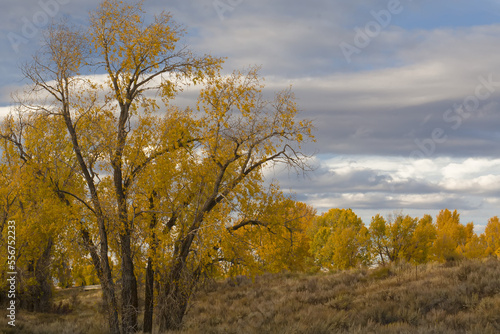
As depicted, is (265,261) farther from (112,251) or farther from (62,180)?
(62,180)

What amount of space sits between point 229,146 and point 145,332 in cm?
791

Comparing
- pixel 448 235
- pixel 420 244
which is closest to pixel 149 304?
pixel 420 244

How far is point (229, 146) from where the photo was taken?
661 inches

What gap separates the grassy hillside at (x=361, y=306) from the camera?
46.0 feet

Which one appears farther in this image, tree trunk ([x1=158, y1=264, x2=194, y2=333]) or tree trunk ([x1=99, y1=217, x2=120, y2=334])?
tree trunk ([x1=158, y1=264, x2=194, y2=333])

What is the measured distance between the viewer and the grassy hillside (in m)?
14.0

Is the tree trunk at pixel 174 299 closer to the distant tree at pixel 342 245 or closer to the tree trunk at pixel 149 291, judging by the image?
the tree trunk at pixel 149 291

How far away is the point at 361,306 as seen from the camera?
18.8 meters

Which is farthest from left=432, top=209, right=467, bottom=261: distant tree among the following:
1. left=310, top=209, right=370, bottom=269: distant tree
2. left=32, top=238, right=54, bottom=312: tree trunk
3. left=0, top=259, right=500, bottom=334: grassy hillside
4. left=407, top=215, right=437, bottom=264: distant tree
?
left=32, top=238, right=54, bottom=312: tree trunk

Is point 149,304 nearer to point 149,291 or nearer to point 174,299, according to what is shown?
point 149,291

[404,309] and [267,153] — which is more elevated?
[267,153]

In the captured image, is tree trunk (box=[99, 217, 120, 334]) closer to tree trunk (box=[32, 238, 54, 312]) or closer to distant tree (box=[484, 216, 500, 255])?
tree trunk (box=[32, 238, 54, 312])

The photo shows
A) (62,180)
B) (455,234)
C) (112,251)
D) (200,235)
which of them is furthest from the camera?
(455,234)

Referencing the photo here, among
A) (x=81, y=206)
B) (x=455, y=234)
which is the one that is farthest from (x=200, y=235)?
(x=455, y=234)
